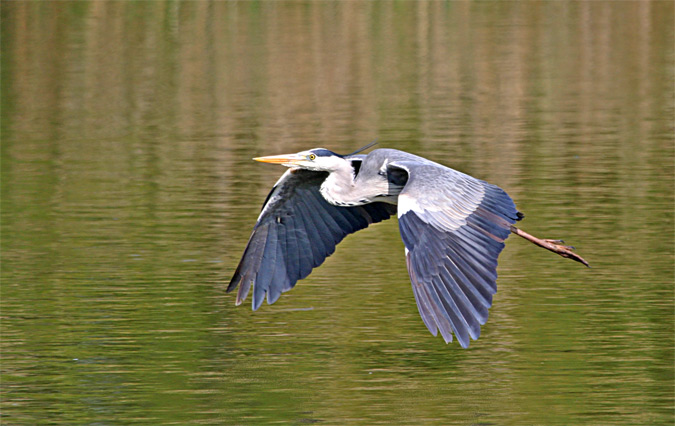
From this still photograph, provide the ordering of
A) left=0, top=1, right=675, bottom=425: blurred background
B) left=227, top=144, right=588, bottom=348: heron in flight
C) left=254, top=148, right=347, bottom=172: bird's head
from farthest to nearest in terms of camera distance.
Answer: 1. left=254, top=148, right=347, bottom=172: bird's head
2. left=0, top=1, right=675, bottom=425: blurred background
3. left=227, top=144, right=588, bottom=348: heron in flight

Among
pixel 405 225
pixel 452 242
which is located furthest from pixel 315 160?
pixel 452 242

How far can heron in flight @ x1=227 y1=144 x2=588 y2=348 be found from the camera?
6590 millimetres

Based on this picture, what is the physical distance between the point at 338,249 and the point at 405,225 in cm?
419

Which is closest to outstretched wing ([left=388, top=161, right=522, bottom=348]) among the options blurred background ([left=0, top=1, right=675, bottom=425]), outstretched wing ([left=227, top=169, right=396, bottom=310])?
blurred background ([left=0, top=1, right=675, bottom=425])

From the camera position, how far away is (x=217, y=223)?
1194cm

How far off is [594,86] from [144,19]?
15162mm

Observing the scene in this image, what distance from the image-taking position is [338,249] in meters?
11.2

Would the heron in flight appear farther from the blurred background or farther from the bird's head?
the blurred background

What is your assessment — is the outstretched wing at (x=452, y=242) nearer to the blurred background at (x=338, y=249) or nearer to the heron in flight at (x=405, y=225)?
the heron in flight at (x=405, y=225)

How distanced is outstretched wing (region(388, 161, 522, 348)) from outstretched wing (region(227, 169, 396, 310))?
3.25 ft

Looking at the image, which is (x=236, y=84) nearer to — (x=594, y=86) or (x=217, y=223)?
(x=594, y=86)

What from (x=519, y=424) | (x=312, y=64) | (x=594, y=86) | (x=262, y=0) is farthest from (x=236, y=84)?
(x=519, y=424)

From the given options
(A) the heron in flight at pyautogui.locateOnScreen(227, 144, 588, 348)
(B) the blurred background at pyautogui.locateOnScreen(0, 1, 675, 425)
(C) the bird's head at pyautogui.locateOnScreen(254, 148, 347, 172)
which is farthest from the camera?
(C) the bird's head at pyautogui.locateOnScreen(254, 148, 347, 172)

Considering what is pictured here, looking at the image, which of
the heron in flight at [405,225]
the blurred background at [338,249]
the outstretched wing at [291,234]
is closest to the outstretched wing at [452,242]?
the heron in flight at [405,225]
